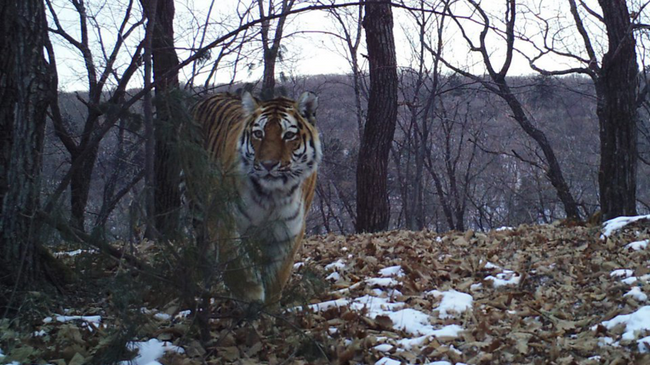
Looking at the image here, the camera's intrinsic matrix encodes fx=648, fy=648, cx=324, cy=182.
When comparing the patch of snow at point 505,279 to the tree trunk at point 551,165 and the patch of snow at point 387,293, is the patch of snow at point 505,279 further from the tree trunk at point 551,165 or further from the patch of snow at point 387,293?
the tree trunk at point 551,165

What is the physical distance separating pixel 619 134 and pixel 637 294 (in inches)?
177

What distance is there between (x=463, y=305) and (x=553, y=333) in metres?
0.86

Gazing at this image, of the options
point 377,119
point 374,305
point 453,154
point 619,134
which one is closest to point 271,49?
point 377,119

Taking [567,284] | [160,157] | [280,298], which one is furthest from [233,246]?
[160,157]

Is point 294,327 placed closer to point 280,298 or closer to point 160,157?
point 280,298

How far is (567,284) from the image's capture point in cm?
534

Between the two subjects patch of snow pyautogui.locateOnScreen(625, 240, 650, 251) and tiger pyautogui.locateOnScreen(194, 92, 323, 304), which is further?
patch of snow pyautogui.locateOnScreen(625, 240, 650, 251)

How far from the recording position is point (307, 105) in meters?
5.12

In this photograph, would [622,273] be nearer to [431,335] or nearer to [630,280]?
[630,280]

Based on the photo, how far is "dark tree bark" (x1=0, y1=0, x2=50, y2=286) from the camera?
4.00 metres

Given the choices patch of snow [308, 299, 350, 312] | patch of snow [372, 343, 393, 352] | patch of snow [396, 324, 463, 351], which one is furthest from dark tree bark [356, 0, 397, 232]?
patch of snow [372, 343, 393, 352]

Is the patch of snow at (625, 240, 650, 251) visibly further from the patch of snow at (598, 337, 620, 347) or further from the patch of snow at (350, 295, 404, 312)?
the patch of snow at (350, 295, 404, 312)

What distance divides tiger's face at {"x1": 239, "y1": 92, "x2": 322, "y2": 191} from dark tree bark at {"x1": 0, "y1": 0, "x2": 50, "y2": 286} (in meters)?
1.46

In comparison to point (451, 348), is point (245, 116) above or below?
above
